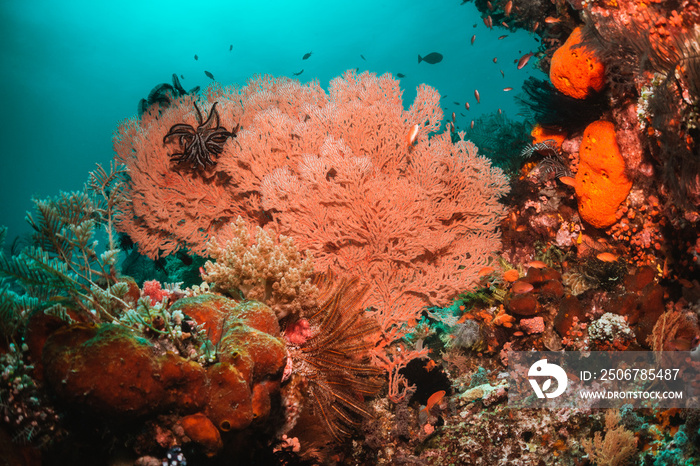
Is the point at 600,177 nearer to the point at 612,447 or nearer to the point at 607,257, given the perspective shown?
the point at 607,257

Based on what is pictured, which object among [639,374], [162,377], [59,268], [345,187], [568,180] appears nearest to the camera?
[162,377]

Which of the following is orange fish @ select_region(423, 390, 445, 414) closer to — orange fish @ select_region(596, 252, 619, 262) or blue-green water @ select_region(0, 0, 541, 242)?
orange fish @ select_region(596, 252, 619, 262)

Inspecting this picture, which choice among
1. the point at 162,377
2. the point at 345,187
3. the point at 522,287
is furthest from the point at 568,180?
the point at 162,377

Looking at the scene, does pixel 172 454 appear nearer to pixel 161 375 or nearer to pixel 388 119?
pixel 161 375

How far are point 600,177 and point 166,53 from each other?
92.9 metres

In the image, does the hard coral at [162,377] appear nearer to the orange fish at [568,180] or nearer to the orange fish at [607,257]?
the orange fish at [607,257]

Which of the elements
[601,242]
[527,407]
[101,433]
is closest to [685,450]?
[527,407]

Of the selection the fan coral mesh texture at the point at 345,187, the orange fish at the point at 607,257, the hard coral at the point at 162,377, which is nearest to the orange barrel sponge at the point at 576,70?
the fan coral mesh texture at the point at 345,187

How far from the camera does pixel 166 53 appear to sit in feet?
247

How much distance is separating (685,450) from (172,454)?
437cm

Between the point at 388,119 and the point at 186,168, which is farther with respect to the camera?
the point at 186,168

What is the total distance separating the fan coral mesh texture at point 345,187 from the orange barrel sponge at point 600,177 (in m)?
1.25

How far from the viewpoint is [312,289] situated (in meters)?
3.29

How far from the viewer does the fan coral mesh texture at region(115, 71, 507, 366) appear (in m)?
4.47
